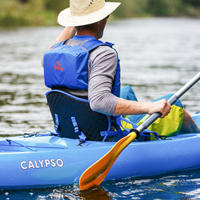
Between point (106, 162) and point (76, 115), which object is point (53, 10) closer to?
point (76, 115)

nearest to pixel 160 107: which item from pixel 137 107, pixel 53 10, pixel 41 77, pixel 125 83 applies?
pixel 137 107

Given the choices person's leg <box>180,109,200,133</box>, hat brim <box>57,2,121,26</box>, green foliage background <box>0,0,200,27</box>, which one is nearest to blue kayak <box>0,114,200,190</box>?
person's leg <box>180,109,200,133</box>

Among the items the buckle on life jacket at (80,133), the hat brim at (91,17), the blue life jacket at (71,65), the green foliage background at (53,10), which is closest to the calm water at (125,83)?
the buckle on life jacket at (80,133)

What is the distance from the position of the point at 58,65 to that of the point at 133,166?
3.22ft

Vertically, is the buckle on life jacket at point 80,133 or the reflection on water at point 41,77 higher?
the buckle on life jacket at point 80,133

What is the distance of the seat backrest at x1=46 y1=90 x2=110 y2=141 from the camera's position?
10.6 ft

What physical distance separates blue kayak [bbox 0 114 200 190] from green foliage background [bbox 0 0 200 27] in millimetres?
31772

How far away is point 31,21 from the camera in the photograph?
119ft

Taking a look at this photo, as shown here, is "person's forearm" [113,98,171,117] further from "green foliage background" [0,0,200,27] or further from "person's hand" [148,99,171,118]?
"green foliage background" [0,0,200,27]

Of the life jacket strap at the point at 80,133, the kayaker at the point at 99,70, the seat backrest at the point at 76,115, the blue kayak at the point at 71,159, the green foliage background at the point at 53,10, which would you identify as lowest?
the green foliage background at the point at 53,10

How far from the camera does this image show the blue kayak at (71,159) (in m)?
3.23

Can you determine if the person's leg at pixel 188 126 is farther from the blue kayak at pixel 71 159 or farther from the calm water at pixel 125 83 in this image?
the calm water at pixel 125 83

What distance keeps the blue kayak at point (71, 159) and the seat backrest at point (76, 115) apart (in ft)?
0.27

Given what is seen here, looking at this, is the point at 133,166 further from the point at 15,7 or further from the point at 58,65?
the point at 15,7
